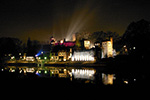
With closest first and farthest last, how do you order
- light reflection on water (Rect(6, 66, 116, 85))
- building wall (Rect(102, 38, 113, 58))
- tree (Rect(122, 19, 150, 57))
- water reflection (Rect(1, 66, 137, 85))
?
1. water reflection (Rect(1, 66, 137, 85))
2. light reflection on water (Rect(6, 66, 116, 85))
3. tree (Rect(122, 19, 150, 57))
4. building wall (Rect(102, 38, 113, 58))

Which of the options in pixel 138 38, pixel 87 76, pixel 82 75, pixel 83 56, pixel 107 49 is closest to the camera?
pixel 87 76

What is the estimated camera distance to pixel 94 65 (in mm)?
46844

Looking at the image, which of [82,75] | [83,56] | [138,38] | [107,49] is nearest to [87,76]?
[82,75]

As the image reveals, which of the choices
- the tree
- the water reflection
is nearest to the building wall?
the tree

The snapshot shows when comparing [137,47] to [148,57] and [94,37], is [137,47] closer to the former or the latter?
[148,57]

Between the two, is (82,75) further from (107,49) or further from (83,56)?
(83,56)

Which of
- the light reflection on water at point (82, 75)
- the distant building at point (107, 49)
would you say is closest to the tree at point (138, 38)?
the distant building at point (107, 49)

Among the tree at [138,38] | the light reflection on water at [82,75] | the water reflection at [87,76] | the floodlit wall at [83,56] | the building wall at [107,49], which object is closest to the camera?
the water reflection at [87,76]

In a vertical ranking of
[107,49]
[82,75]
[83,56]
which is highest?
[107,49]

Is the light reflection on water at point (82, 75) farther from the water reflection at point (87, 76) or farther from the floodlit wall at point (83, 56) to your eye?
the floodlit wall at point (83, 56)

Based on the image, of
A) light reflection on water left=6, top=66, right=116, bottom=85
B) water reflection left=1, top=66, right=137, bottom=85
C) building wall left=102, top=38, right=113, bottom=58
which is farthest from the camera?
building wall left=102, top=38, right=113, bottom=58

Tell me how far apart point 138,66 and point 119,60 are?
5916 millimetres

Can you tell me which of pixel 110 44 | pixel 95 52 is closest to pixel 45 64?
pixel 95 52

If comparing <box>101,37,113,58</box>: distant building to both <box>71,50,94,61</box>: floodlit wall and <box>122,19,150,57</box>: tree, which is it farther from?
<box>71,50,94,61</box>: floodlit wall
